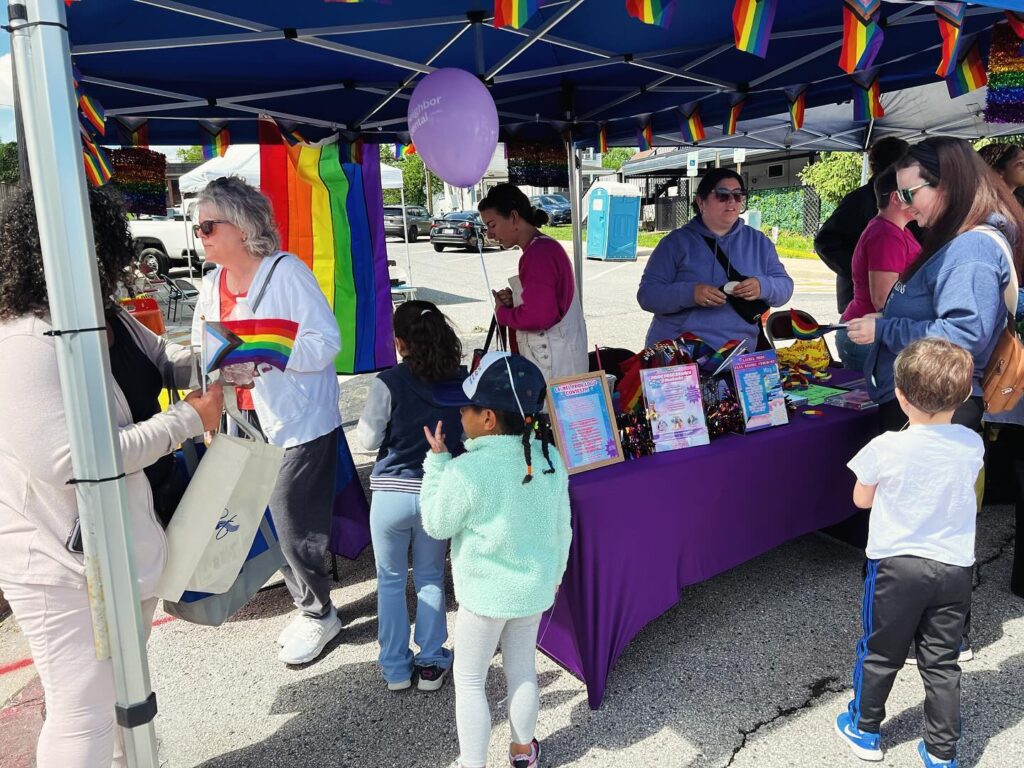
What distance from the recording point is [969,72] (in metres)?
3.59

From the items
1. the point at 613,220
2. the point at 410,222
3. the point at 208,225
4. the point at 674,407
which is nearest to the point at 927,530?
the point at 674,407

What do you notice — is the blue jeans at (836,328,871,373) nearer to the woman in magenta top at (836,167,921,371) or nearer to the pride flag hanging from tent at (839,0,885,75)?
the woman in magenta top at (836,167,921,371)

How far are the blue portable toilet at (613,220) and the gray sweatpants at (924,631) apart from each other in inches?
626

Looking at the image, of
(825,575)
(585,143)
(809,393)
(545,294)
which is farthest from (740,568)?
(585,143)

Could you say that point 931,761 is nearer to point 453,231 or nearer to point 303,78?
point 303,78

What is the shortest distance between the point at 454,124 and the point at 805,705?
2648 millimetres

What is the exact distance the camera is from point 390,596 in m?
2.40

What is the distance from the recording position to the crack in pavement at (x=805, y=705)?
2.19 metres

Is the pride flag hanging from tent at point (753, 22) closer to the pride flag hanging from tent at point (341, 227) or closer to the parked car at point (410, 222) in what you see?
the pride flag hanging from tent at point (341, 227)

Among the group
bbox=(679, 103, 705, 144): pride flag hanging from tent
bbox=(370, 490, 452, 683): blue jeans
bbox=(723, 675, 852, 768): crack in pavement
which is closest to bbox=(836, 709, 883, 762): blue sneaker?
bbox=(723, 675, 852, 768): crack in pavement

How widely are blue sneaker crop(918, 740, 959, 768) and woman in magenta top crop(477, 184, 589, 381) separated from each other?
182 centimetres

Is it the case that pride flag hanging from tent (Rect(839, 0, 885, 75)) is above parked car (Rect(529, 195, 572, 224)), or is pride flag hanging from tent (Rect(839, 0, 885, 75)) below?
below

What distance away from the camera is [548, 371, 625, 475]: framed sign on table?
239cm

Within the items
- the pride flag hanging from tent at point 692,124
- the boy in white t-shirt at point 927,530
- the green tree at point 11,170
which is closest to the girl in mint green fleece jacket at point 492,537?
the boy in white t-shirt at point 927,530
